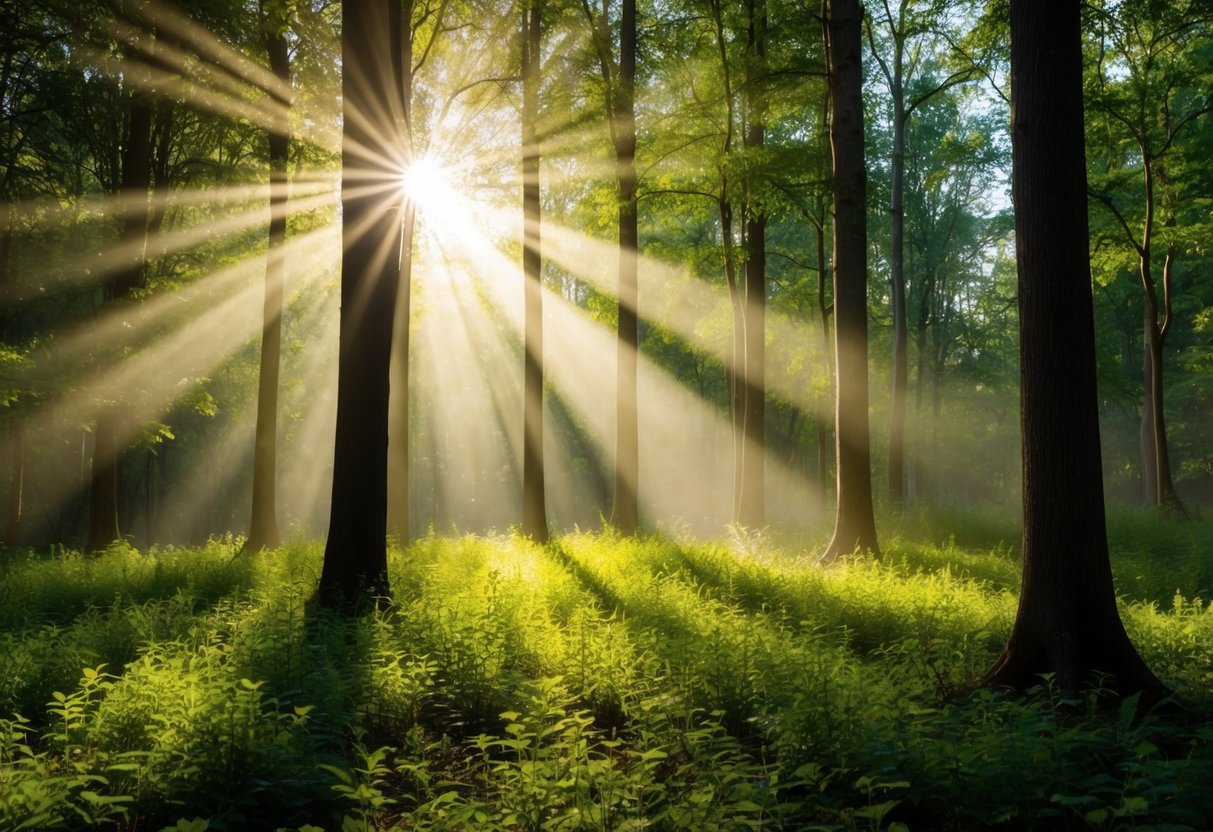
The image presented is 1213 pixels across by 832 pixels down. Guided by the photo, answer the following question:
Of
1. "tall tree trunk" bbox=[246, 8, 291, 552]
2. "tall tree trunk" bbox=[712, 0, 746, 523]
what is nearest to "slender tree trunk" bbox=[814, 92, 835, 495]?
"tall tree trunk" bbox=[712, 0, 746, 523]

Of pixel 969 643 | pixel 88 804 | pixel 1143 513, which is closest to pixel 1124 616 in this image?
pixel 969 643

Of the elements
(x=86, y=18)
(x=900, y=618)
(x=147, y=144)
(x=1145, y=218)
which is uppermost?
(x=86, y=18)

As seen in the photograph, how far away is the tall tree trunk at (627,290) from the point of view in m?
15.8

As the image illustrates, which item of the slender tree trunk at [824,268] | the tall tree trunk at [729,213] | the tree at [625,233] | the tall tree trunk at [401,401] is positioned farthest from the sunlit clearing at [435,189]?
the slender tree trunk at [824,268]

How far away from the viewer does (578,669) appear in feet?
19.9

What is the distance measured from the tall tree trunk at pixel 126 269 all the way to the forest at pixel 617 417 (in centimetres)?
8

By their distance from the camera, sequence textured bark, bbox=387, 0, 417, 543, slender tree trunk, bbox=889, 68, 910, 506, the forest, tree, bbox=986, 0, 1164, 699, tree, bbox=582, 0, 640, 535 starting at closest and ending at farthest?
the forest → tree, bbox=986, 0, 1164, 699 → textured bark, bbox=387, 0, 417, 543 → tree, bbox=582, 0, 640, 535 → slender tree trunk, bbox=889, 68, 910, 506

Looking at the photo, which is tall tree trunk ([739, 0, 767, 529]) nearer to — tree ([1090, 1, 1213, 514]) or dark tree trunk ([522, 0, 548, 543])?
dark tree trunk ([522, 0, 548, 543])

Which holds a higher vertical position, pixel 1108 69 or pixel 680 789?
pixel 1108 69

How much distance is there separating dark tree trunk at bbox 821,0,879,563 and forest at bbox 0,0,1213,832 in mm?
63

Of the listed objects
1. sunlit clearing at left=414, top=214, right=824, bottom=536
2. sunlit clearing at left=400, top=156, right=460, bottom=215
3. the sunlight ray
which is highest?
sunlit clearing at left=400, top=156, right=460, bottom=215

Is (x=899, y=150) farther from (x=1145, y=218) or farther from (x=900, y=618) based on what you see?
(x=900, y=618)

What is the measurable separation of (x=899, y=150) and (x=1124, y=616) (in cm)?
1625

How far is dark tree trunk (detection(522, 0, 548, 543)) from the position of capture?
52.2ft
